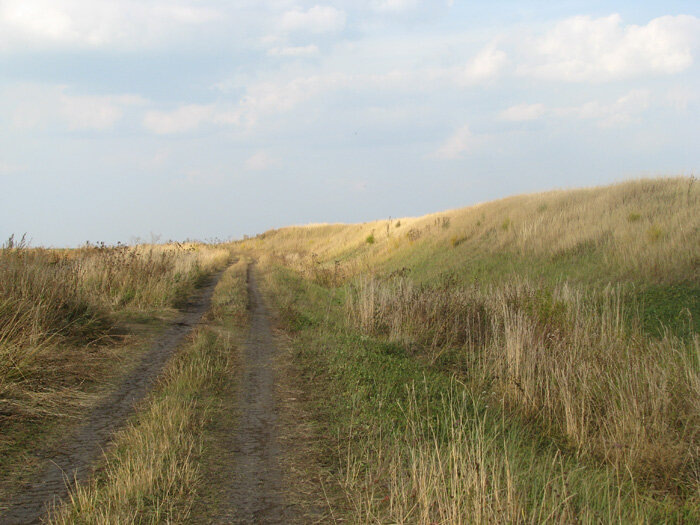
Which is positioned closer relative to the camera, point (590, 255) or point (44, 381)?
point (44, 381)

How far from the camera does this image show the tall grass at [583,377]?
13.8 feet

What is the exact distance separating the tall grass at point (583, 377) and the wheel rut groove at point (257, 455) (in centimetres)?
251

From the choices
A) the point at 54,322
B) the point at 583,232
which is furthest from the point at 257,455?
the point at 583,232

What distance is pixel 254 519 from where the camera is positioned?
10.7 ft

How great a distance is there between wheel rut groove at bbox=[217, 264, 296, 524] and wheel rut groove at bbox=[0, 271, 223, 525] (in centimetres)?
112

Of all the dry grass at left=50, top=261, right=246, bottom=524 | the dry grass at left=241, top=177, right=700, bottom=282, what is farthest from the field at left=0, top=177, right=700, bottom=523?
the dry grass at left=241, top=177, right=700, bottom=282

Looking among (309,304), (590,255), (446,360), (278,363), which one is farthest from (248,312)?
(590,255)

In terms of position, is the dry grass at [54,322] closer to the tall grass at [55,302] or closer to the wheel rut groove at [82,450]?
the tall grass at [55,302]

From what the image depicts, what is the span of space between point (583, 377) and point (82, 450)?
4949 millimetres

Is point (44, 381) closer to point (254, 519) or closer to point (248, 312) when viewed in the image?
point (254, 519)

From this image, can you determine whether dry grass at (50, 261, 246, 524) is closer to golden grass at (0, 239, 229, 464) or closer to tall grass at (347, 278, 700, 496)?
golden grass at (0, 239, 229, 464)

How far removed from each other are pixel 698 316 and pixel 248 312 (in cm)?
965

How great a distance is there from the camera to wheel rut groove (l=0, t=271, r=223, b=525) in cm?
330

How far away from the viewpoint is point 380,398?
565 cm
